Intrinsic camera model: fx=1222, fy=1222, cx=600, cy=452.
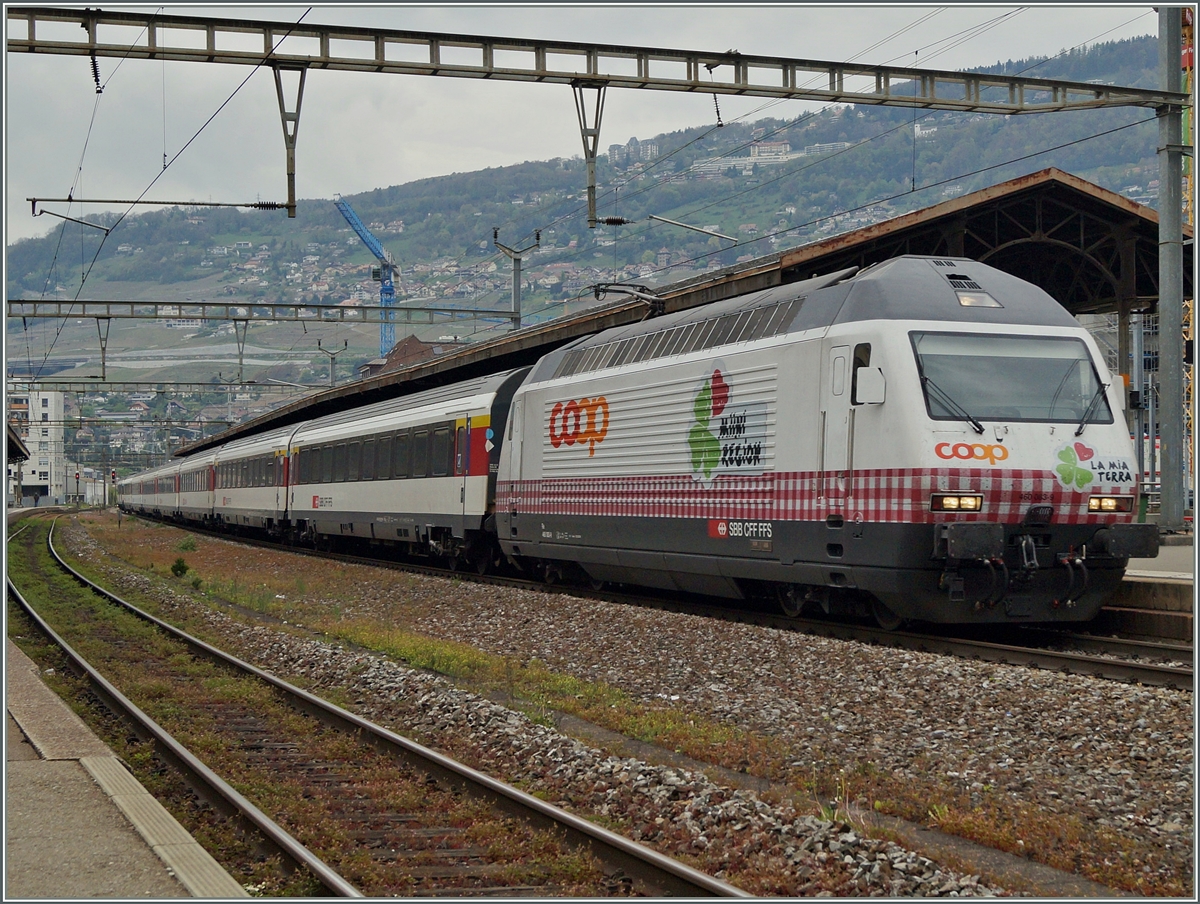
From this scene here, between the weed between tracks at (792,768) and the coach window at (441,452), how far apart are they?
6.63 metres

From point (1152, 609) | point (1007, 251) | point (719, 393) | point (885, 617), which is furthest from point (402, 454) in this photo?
point (1152, 609)

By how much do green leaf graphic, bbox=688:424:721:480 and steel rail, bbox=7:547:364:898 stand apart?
6.99m

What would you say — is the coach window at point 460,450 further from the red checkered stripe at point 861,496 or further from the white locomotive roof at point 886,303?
the white locomotive roof at point 886,303

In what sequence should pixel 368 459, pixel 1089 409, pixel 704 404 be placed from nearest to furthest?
pixel 1089 409, pixel 704 404, pixel 368 459

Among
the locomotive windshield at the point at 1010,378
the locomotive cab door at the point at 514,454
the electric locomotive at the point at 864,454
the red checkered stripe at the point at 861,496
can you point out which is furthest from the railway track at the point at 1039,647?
the locomotive cab door at the point at 514,454

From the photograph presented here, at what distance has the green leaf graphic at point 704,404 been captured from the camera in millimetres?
14852

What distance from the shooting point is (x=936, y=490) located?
11320 mm

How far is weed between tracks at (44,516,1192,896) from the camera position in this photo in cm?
583

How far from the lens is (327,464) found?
32.5 metres

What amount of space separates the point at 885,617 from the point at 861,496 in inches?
65.8

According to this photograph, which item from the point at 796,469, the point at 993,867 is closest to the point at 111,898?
the point at 993,867

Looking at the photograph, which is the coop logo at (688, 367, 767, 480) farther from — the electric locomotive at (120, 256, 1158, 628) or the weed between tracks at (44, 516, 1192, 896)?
the weed between tracks at (44, 516, 1192, 896)

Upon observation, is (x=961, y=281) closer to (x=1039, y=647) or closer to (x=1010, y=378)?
(x=1010, y=378)

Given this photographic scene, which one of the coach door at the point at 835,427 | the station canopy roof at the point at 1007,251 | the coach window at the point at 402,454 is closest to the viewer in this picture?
the coach door at the point at 835,427
